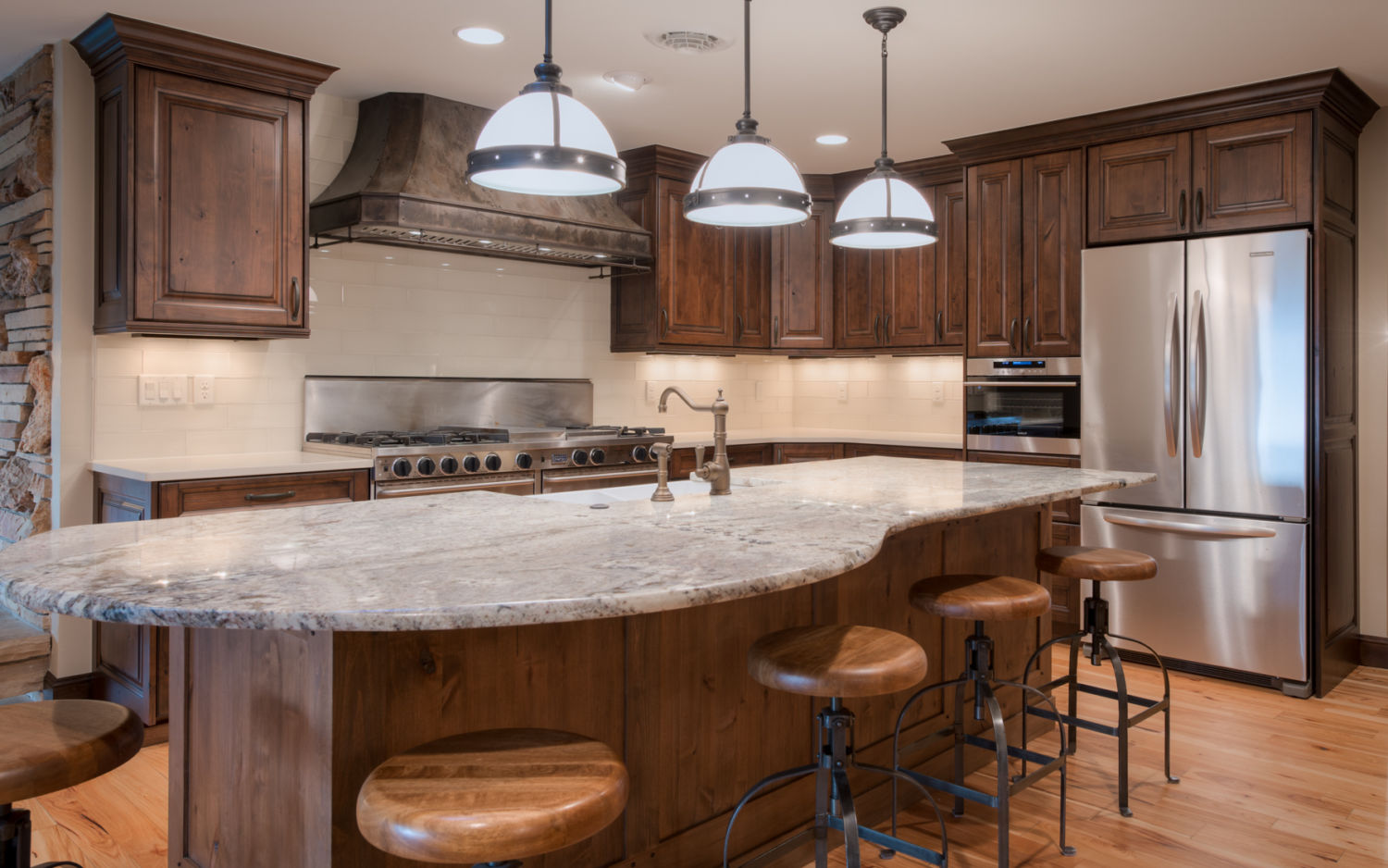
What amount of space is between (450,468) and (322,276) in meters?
1.08

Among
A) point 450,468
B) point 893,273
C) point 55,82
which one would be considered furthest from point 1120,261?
point 55,82

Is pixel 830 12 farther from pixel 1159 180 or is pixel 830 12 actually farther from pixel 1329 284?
pixel 1329 284

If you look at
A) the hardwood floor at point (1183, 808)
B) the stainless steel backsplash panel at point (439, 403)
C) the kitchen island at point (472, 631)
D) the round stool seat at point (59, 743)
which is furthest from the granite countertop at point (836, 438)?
the round stool seat at point (59, 743)

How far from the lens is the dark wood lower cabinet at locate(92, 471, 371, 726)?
3.20m

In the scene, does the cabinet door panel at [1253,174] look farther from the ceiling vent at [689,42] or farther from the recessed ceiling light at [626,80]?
the recessed ceiling light at [626,80]

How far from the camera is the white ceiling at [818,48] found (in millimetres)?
3236

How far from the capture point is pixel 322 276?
4215 mm

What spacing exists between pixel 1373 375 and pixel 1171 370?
0.97 metres

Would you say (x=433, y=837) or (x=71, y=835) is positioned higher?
(x=433, y=837)

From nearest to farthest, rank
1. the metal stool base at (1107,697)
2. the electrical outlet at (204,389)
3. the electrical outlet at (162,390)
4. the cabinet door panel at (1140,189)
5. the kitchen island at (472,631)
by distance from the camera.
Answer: the kitchen island at (472,631)
the metal stool base at (1107,697)
the electrical outlet at (162,390)
the electrical outlet at (204,389)
the cabinet door panel at (1140,189)

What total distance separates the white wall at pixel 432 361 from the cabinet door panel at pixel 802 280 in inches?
20.9

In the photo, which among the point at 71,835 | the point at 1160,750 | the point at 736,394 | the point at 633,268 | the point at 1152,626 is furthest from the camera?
the point at 736,394

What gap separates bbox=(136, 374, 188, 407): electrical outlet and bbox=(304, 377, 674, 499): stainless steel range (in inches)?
19.7

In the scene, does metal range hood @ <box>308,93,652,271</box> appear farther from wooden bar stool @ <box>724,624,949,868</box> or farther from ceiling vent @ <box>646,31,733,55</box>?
wooden bar stool @ <box>724,624,949,868</box>
